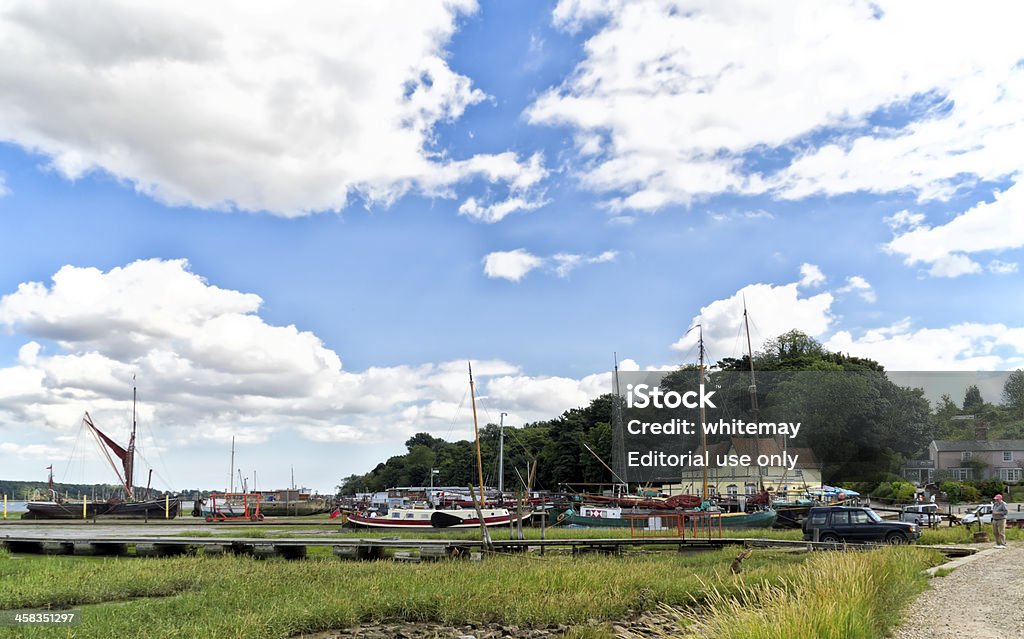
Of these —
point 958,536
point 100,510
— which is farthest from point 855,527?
point 100,510

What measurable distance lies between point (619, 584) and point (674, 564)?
5522mm

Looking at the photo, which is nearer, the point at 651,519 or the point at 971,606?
the point at 971,606

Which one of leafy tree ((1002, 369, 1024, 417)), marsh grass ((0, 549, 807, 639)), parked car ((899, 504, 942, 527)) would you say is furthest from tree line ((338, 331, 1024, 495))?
marsh grass ((0, 549, 807, 639))

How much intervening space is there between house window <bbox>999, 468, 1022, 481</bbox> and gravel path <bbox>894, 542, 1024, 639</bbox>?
95024mm

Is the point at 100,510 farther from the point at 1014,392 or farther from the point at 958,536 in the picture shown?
the point at 1014,392

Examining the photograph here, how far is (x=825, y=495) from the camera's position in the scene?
69438 mm

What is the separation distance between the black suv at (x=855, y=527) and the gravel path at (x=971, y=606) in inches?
300

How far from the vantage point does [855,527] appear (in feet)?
101

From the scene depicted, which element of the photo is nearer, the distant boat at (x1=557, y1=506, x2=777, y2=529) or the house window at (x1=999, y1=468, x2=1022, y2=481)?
the distant boat at (x1=557, y1=506, x2=777, y2=529)

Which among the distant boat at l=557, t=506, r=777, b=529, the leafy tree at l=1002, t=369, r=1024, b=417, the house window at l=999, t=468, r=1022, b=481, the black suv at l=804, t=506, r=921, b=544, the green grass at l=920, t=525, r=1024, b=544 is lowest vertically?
the house window at l=999, t=468, r=1022, b=481

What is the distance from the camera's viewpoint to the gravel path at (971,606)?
1361 cm

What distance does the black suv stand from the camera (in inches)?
1185

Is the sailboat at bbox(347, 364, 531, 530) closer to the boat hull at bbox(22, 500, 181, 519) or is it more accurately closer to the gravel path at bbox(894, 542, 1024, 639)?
the boat hull at bbox(22, 500, 181, 519)

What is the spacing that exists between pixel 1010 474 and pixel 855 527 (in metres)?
89.1
